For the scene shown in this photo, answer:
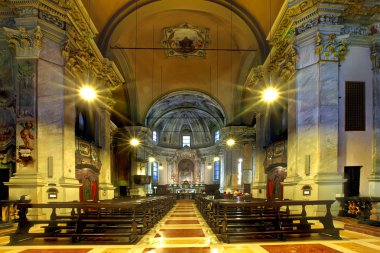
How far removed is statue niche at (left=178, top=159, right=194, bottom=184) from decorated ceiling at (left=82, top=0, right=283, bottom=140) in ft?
32.9

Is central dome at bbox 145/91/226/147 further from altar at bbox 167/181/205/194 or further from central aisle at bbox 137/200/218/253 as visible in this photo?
central aisle at bbox 137/200/218/253

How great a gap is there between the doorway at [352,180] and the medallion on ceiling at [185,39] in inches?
464

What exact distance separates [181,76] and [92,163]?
41.8 feet

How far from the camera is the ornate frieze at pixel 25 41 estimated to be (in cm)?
1026

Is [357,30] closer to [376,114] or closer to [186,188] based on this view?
[376,114]

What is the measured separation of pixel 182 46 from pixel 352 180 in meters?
13.8

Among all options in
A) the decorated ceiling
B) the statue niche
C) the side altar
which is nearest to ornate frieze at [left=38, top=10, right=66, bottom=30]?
the decorated ceiling

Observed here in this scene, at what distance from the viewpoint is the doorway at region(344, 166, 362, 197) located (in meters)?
11.1

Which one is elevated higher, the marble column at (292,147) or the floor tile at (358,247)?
the marble column at (292,147)

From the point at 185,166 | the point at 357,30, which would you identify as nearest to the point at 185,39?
the point at 357,30

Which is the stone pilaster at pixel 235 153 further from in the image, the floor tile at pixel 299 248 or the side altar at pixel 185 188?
the floor tile at pixel 299 248

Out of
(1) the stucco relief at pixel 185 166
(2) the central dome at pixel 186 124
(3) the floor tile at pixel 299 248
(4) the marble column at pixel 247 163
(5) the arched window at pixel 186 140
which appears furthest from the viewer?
(5) the arched window at pixel 186 140

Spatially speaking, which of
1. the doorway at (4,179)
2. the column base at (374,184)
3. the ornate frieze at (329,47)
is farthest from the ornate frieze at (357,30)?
the doorway at (4,179)

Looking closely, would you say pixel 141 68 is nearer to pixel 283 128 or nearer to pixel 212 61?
pixel 212 61
